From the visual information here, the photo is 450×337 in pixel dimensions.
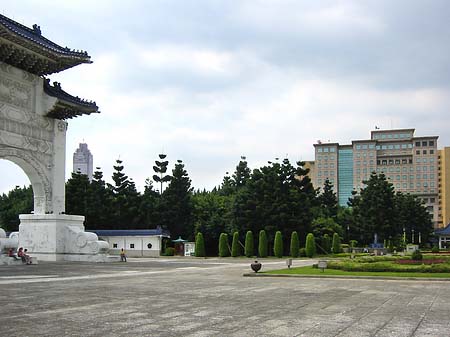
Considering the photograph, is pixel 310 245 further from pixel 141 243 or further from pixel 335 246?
pixel 141 243

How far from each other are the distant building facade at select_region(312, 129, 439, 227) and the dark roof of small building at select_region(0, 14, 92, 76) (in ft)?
396

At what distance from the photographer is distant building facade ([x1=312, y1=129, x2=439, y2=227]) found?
475ft

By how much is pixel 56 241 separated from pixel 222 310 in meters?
23.4

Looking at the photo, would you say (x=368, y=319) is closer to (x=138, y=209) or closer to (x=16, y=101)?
(x=16, y=101)

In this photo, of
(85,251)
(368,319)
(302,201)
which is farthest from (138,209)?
(368,319)

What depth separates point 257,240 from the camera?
160ft

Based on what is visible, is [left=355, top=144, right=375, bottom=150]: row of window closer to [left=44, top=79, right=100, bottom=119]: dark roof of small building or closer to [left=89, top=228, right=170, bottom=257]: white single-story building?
[left=89, top=228, right=170, bottom=257]: white single-story building

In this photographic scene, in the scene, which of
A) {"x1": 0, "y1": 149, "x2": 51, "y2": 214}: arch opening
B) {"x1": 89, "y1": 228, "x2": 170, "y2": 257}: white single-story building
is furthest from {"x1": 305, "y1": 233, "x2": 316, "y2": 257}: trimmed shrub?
{"x1": 0, "y1": 149, "x2": 51, "y2": 214}: arch opening

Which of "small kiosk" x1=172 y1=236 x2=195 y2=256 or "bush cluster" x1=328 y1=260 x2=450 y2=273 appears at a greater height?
"bush cluster" x1=328 y1=260 x2=450 y2=273

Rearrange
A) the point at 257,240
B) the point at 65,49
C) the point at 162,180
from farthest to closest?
the point at 162,180
the point at 257,240
the point at 65,49

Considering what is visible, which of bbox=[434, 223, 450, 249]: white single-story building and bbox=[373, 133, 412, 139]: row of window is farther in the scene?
bbox=[373, 133, 412, 139]: row of window

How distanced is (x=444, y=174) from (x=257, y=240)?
370ft

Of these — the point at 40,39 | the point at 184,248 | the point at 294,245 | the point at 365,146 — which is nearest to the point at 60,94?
the point at 40,39

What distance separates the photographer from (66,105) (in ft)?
107
